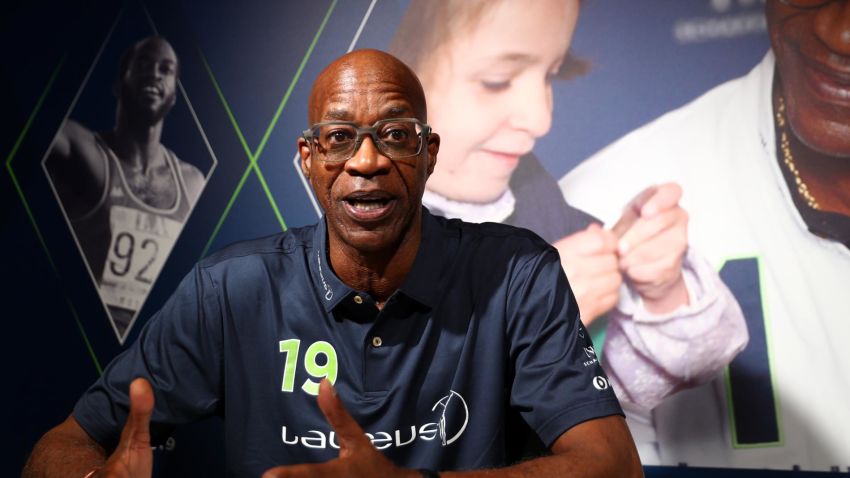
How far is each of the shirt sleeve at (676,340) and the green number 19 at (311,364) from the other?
713mm

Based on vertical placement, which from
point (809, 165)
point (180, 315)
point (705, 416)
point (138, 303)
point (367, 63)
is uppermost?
point (809, 165)

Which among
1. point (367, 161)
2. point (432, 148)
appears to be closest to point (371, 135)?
point (367, 161)

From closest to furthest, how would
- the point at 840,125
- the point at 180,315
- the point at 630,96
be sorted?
1. the point at 180,315
2. the point at 840,125
3. the point at 630,96

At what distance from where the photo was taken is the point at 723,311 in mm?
1676

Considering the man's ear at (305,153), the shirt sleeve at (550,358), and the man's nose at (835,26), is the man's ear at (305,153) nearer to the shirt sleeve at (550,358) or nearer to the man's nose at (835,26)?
the shirt sleeve at (550,358)

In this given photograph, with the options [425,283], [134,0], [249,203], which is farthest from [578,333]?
[134,0]

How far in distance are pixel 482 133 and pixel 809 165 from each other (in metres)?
0.69

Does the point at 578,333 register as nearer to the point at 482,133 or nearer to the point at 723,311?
the point at 723,311

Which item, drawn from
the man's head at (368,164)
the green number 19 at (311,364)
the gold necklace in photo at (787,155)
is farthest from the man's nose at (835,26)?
the green number 19 at (311,364)

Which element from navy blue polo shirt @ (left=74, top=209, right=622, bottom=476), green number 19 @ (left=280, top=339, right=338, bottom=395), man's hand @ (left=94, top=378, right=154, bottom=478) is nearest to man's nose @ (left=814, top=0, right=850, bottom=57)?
navy blue polo shirt @ (left=74, top=209, right=622, bottom=476)

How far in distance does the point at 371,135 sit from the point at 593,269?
701mm

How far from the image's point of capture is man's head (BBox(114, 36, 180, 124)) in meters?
2.12

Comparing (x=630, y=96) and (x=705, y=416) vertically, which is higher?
(x=630, y=96)

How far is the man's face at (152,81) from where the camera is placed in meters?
2.12
